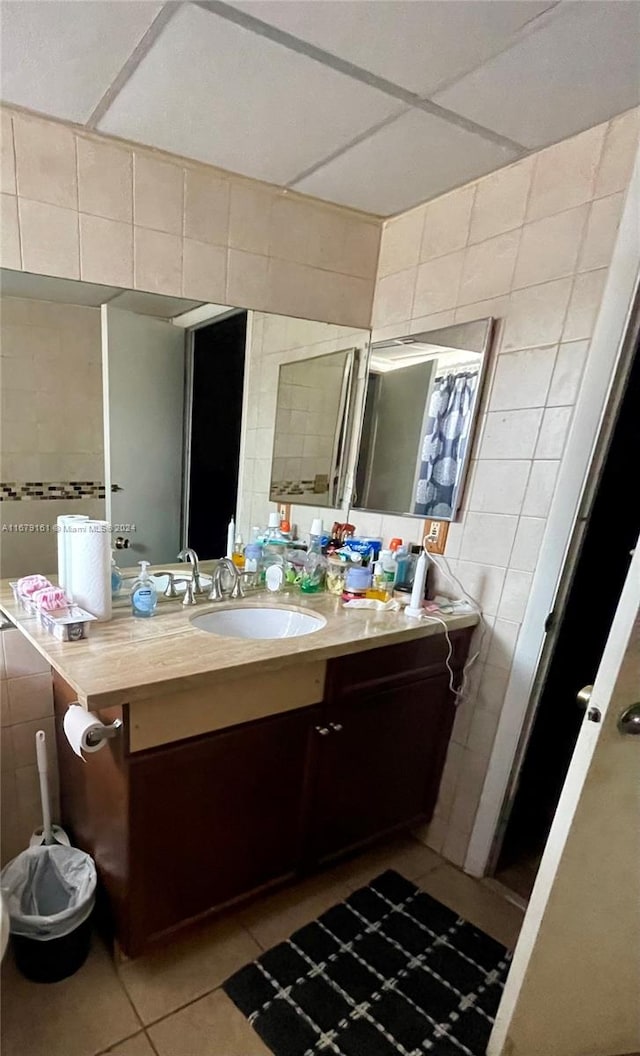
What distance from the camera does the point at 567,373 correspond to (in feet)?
4.26

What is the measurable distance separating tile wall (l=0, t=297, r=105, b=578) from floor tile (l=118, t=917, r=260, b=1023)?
1082 mm

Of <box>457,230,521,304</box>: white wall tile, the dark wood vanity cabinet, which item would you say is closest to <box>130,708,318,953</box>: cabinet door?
the dark wood vanity cabinet

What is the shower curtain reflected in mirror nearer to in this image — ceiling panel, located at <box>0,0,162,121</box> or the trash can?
ceiling panel, located at <box>0,0,162,121</box>

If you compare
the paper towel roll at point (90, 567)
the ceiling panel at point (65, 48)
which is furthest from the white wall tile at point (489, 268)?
the paper towel roll at point (90, 567)

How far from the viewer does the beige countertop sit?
0.98 meters

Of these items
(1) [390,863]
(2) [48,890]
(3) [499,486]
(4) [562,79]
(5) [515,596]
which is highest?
(4) [562,79]

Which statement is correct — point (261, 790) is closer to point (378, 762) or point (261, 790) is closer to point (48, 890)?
point (378, 762)

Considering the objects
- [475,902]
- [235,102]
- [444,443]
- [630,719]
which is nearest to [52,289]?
[235,102]

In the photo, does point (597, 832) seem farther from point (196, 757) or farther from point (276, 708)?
point (196, 757)

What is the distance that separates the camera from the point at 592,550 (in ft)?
4.99

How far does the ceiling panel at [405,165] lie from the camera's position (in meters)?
1.23

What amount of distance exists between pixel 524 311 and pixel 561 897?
1.41 metres

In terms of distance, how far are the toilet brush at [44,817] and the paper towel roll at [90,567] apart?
361 millimetres

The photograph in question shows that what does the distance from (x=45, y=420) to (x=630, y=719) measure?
61.3 inches
